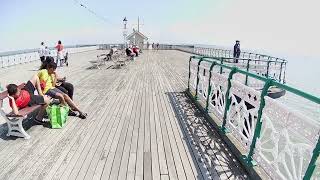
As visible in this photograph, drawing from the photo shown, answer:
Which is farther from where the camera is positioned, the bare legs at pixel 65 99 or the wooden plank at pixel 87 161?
the bare legs at pixel 65 99

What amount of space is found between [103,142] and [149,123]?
1.41 meters

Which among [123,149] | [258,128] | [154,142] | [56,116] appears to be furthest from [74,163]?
[258,128]

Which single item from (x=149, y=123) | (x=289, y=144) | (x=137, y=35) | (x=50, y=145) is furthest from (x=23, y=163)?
(x=137, y=35)

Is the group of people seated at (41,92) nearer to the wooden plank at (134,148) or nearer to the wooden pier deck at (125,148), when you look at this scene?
the wooden pier deck at (125,148)

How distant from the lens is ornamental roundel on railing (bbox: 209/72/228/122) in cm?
550

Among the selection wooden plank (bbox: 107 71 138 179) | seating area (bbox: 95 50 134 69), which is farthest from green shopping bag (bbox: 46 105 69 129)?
seating area (bbox: 95 50 134 69)

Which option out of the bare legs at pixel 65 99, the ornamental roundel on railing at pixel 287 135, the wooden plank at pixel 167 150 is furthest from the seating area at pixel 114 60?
the ornamental roundel on railing at pixel 287 135

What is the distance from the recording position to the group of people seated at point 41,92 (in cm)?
496

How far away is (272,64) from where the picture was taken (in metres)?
13.2

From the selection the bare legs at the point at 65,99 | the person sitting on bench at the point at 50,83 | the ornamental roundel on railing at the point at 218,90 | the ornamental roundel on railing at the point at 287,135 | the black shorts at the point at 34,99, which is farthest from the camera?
the bare legs at the point at 65,99

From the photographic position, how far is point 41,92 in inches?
219

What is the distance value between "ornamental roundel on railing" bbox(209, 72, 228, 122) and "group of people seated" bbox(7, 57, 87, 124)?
10.7 ft

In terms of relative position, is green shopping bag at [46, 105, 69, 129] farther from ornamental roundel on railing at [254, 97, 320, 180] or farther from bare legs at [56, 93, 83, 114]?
ornamental roundel on railing at [254, 97, 320, 180]

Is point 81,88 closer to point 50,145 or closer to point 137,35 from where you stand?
point 50,145
